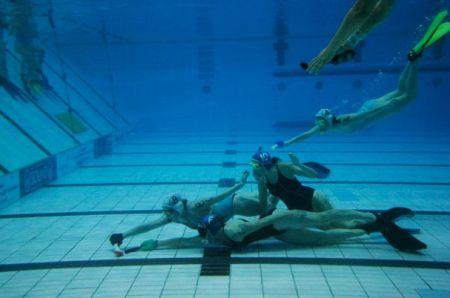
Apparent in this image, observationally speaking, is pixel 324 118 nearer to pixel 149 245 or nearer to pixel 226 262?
pixel 226 262

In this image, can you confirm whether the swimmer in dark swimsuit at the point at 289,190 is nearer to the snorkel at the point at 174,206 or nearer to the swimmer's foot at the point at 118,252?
the snorkel at the point at 174,206

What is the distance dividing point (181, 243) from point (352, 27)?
12.9 ft

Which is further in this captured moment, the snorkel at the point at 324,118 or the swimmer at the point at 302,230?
the snorkel at the point at 324,118

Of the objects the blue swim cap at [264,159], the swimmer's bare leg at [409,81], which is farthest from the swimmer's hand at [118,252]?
the swimmer's bare leg at [409,81]

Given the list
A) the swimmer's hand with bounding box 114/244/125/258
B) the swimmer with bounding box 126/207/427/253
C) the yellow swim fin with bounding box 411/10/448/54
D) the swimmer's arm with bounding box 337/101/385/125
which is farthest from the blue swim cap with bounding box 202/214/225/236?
the yellow swim fin with bounding box 411/10/448/54

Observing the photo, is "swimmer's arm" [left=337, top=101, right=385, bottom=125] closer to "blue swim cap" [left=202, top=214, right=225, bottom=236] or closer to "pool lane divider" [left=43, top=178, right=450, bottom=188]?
"pool lane divider" [left=43, top=178, right=450, bottom=188]

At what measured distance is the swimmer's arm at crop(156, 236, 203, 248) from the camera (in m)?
5.18

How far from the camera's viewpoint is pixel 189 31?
23.0 meters

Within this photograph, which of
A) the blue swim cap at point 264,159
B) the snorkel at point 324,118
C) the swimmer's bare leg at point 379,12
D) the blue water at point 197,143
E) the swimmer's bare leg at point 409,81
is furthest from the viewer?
the snorkel at point 324,118

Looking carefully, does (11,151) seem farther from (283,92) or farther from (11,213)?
(283,92)

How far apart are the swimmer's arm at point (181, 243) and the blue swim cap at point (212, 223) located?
37 centimetres

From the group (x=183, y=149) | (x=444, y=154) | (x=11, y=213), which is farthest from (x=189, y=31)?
(x=11, y=213)

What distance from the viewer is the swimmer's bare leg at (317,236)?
5.11m

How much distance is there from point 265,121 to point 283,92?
6.15 ft
